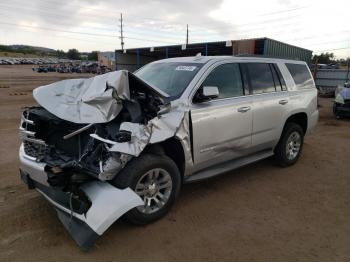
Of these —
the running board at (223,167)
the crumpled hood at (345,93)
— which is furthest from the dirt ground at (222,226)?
the crumpled hood at (345,93)

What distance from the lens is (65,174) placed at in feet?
11.0

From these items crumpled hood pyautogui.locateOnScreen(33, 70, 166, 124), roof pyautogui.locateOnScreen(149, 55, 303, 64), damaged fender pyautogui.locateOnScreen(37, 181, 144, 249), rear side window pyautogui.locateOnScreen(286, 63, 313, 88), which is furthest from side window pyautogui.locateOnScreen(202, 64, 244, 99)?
damaged fender pyautogui.locateOnScreen(37, 181, 144, 249)

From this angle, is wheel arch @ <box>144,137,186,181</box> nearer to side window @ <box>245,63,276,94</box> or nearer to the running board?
the running board

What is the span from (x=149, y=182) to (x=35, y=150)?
1398 mm

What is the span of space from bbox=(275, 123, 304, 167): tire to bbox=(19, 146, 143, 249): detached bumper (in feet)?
11.1

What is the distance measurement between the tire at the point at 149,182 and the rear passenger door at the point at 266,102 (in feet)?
5.77

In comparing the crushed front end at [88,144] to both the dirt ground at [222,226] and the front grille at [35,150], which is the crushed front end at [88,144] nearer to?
the front grille at [35,150]

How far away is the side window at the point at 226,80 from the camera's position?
4.55m

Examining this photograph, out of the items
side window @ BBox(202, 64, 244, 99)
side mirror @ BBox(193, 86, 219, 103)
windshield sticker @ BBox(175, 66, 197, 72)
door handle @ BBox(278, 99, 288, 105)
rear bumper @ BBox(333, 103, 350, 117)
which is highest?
windshield sticker @ BBox(175, 66, 197, 72)

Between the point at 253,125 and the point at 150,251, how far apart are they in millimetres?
2527

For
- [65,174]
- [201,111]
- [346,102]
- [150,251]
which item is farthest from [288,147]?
[346,102]

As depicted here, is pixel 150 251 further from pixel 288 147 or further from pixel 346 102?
pixel 346 102

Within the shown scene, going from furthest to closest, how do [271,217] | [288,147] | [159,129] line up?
[288,147]
[271,217]
[159,129]

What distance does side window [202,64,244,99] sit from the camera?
4551 millimetres
